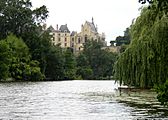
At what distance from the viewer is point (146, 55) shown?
28891 millimetres

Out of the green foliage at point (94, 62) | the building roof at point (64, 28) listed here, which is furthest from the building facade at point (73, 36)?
the green foliage at point (94, 62)

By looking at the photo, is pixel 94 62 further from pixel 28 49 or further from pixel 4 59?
pixel 4 59

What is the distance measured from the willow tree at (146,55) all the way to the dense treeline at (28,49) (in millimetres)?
39649

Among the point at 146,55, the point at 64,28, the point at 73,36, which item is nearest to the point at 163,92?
the point at 146,55

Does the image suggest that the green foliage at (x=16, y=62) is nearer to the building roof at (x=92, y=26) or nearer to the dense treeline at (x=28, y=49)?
the dense treeline at (x=28, y=49)

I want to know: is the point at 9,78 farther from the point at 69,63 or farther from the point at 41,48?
the point at 69,63

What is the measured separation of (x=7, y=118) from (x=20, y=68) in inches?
2342

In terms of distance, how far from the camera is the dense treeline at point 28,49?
241 feet

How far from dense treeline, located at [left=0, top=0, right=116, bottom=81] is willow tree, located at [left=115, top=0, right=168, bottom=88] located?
39.6 m

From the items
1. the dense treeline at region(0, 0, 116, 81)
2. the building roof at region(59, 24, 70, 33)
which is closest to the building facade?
the building roof at region(59, 24, 70, 33)

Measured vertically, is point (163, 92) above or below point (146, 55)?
below

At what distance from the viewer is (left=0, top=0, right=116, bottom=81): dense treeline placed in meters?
73.4

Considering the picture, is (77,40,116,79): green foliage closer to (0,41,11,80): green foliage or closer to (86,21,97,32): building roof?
(0,41,11,80): green foliage

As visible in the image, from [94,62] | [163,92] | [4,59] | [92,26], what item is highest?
[92,26]
